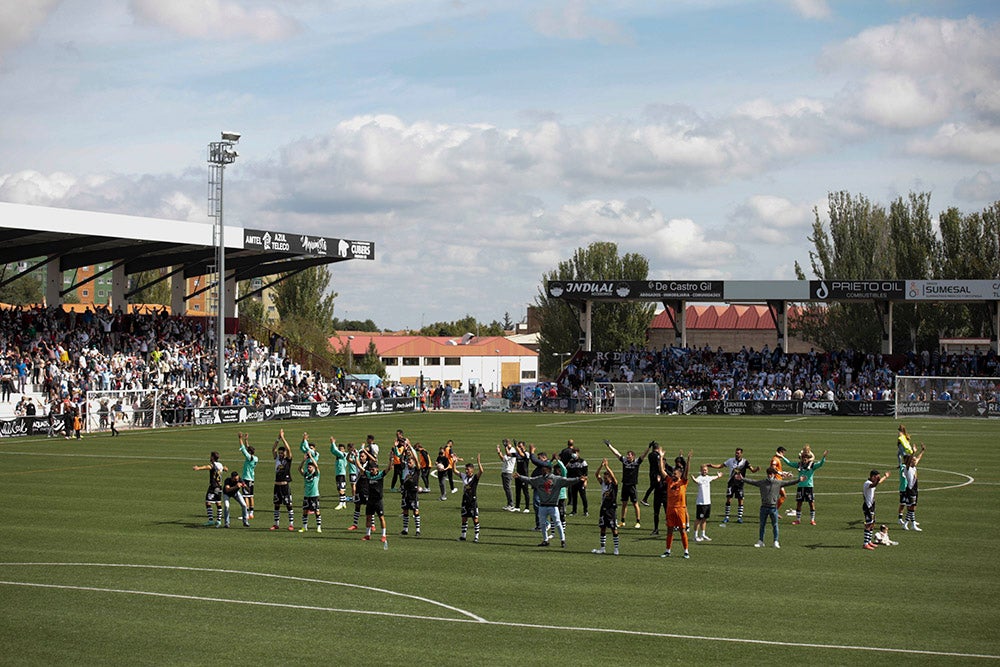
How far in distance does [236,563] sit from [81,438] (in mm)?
32241

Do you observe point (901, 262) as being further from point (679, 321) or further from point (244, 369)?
point (244, 369)

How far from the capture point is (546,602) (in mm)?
17359

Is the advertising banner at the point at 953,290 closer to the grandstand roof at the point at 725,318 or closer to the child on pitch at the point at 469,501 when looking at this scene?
the grandstand roof at the point at 725,318

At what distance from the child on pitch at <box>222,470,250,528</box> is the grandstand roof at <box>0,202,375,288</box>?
32.3 metres

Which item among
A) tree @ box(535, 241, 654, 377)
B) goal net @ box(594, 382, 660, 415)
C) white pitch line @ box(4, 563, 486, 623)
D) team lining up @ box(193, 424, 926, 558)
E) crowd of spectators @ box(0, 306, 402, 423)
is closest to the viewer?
white pitch line @ box(4, 563, 486, 623)

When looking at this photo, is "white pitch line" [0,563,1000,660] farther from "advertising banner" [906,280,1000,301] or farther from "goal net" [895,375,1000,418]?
"advertising banner" [906,280,1000,301]

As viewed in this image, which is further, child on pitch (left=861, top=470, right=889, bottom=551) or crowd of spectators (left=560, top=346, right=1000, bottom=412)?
crowd of spectators (left=560, top=346, right=1000, bottom=412)

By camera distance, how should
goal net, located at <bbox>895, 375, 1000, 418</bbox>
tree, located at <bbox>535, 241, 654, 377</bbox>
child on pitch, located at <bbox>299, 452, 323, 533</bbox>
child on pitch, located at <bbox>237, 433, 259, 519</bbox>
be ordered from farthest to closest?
tree, located at <bbox>535, 241, 654, 377</bbox>, goal net, located at <bbox>895, 375, 1000, 418</bbox>, child on pitch, located at <bbox>237, 433, 259, 519</bbox>, child on pitch, located at <bbox>299, 452, 323, 533</bbox>

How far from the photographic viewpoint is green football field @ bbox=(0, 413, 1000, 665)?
14594mm

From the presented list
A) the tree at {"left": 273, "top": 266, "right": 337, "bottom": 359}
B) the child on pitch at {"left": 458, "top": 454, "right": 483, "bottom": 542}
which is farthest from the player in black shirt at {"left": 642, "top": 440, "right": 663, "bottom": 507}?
the tree at {"left": 273, "top": 266, "right": 337, "bottom": 359}

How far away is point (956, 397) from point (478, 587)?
51773 millimetres

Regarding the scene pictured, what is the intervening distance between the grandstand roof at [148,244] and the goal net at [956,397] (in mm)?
36698

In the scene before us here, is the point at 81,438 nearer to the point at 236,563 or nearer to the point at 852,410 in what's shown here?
the point at 236,563

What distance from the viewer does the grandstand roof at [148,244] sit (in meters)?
54.4
